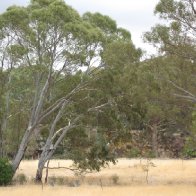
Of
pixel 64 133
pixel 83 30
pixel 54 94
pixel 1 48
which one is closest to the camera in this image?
pixel 83 30

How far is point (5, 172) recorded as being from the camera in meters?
28.3

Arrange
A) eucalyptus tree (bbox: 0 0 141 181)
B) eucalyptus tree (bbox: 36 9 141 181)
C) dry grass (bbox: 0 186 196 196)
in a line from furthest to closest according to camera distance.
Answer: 1. eucalyptus tree (bbox: 36 9 141 181)
2. eucalyptus tree (bbox: 0 0 141 181)
3. dry grass (bbox: 0 186 196 196)

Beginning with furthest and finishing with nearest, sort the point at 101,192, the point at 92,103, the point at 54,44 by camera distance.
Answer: the point at 92,103 < the point at 54,44 < the point at 101,192

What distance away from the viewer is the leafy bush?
1110 inches

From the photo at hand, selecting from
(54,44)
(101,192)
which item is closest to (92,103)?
(54,44)

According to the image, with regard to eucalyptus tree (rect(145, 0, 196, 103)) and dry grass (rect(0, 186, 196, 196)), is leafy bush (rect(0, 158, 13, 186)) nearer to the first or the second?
dry grass (rect(0, 186, 196, 196))

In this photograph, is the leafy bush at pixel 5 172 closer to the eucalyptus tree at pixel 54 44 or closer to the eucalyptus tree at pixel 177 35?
the eucalyptus tree at pixel 54 44

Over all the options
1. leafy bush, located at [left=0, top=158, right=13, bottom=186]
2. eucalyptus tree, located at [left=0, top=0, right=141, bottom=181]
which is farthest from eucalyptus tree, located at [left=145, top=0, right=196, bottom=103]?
leafy bush, located at [left=0, top=158, right=13, bottom=186]

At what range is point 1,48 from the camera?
29500 millimetres

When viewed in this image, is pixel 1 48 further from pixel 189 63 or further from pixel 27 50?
pixel 189 63

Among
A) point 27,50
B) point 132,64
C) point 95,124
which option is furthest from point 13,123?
point 132,64

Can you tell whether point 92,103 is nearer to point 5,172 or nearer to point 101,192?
point 5,172

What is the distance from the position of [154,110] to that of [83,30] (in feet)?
18.5

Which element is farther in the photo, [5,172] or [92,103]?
Result: [92,103]
